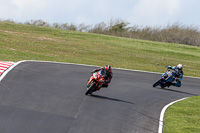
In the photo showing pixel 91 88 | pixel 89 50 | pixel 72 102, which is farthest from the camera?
pixel 89 50

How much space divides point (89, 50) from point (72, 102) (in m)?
21.6

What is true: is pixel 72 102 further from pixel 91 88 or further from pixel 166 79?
pixel 166 79

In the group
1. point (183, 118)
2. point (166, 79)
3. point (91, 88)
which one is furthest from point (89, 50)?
point (183, 118)

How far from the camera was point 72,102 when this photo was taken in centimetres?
1446

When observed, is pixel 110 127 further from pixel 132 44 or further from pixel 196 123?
pixel 132 44

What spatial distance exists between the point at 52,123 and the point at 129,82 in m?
10.5

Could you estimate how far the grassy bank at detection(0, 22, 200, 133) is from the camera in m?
29.9

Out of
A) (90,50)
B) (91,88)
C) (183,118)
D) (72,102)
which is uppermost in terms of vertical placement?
(91,88)

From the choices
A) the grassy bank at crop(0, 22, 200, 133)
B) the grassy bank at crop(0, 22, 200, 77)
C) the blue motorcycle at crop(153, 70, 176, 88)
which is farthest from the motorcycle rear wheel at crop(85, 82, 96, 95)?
the grassy bank at crop(0, 22, 200, 77)

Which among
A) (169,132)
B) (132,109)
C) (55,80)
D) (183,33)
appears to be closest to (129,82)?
(55,80)

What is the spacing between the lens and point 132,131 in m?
11.7

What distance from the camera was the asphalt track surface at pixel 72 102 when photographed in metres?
11.6

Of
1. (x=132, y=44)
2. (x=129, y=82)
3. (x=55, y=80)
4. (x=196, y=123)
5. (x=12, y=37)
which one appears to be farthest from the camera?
(x=132, y=44)

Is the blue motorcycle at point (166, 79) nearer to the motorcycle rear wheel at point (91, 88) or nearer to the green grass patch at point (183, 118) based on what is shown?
the green grass patch at point (183, 118)
